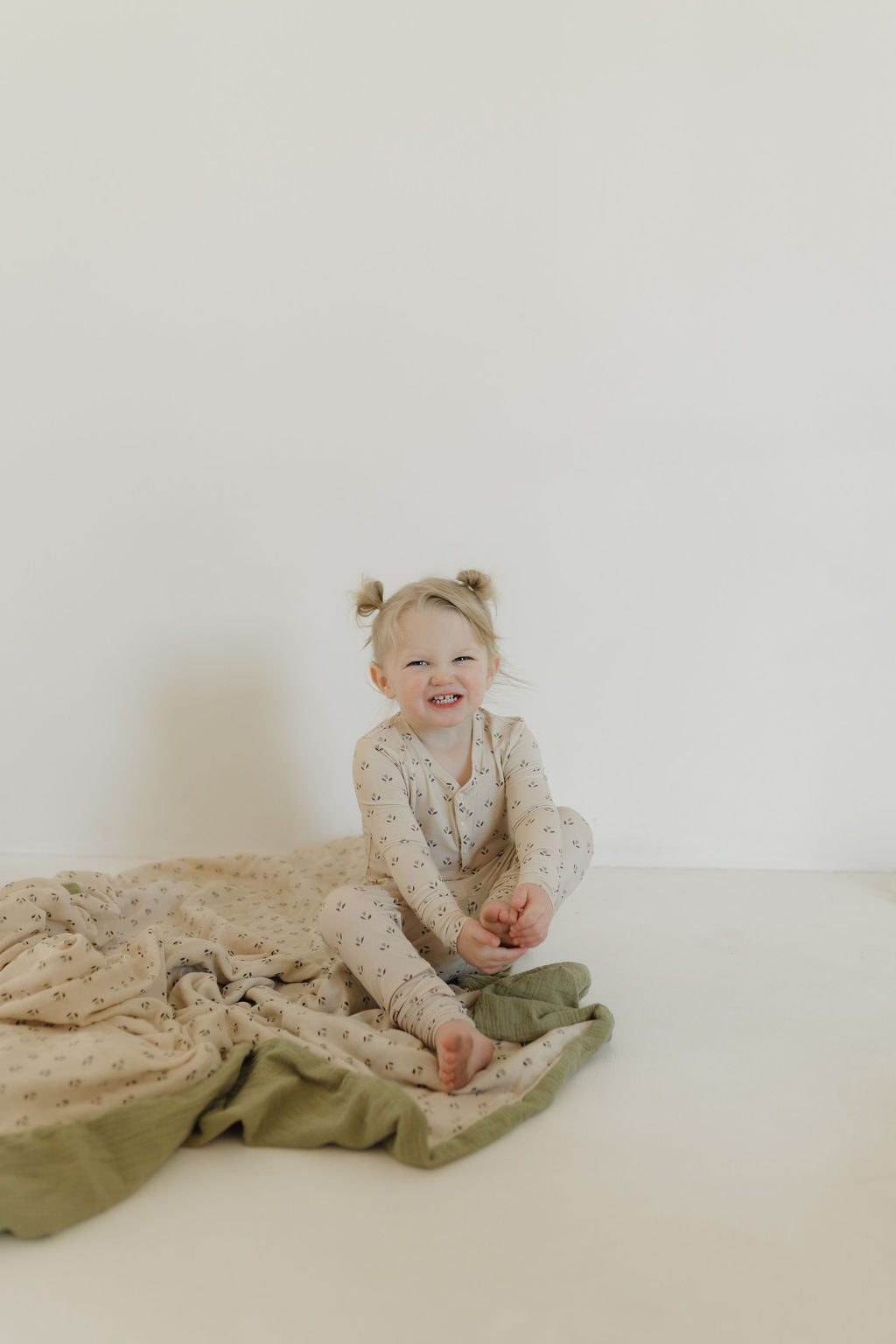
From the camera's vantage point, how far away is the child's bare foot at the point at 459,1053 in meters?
1.10

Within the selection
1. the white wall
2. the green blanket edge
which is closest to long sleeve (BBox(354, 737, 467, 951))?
the green blanket edge

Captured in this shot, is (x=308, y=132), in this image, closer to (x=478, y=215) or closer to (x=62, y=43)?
(x=478, y=215)

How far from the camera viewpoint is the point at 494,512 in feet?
6.47

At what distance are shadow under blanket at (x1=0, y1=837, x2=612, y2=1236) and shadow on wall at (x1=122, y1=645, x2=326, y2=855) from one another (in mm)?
508

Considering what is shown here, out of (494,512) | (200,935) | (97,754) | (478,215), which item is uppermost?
(478,215)

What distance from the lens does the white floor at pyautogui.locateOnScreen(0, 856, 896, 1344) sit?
30.1 inches

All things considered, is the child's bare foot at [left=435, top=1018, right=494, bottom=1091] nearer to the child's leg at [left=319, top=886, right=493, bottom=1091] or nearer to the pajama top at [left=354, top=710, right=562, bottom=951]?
the child's leg at [left=319, top=886, right=493, bottom=1091]

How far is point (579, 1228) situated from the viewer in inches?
34.3

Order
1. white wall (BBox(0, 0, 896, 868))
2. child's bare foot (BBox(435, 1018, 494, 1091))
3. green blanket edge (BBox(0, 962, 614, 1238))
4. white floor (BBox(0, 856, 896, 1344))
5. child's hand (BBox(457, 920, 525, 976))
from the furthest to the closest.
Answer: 1. white wall (BBox(0, 0, 896, 868))
2. child's hand (BBox(457, 920, 525, 976))
3. child's bare foot (BBox(435, 1018, 494, 1091))
4. green blanket edge (BBox(0, 962, 614, 1238))
5. white floor (BBox(0, 856, 896, 1344))

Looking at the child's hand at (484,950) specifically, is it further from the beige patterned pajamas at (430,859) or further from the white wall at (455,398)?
the white wall at (455,398)

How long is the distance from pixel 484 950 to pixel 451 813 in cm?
27

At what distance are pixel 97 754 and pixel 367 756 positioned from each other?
0.90 meters

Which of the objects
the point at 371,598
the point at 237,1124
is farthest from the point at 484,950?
the point at 371,598

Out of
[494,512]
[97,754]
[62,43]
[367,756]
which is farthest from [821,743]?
[62,43]
